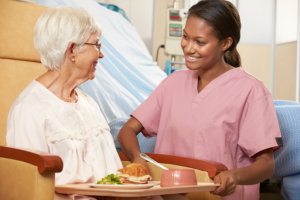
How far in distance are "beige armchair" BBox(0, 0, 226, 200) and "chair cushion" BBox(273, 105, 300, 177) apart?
664 millimetres

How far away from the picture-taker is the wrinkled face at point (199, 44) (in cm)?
167

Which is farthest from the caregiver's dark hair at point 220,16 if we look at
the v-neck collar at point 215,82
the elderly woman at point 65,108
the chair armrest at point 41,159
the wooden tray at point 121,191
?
the chair armrest at point 41,159

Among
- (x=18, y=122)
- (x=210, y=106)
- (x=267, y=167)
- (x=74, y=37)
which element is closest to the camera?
(x=18, y=122)

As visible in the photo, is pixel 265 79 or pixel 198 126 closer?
pixel 198 126

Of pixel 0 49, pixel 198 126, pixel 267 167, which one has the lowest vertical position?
pixel 267 167

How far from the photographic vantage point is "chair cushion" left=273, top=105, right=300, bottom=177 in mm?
2070

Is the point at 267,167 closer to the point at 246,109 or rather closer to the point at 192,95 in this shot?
the point at 246,109

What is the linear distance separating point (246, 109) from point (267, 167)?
Result: 21 centimetres

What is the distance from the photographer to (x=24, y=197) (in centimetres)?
119

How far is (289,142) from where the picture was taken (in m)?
2.07

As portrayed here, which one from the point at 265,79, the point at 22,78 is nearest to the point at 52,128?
the point at 22,78

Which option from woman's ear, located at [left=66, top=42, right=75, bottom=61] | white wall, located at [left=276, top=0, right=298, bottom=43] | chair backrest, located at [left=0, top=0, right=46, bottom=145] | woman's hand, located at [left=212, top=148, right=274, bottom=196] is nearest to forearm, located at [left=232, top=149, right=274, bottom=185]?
woman's hand, located at [left=212, top=148, right=274, bottom=196]

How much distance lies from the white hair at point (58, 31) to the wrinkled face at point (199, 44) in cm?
40

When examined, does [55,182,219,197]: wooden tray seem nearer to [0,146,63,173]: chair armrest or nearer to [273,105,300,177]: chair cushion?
[0,146,63,173]: chair armrest
